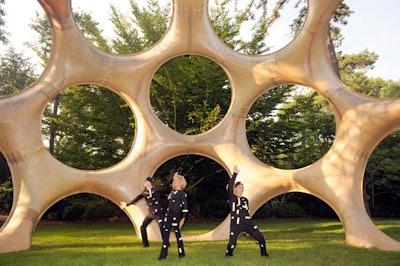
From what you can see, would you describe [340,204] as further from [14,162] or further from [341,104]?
[14,162]

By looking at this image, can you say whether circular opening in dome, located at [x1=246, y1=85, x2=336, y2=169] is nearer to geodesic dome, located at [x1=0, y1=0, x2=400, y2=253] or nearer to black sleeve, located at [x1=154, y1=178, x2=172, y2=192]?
geodesic dome, located at [x1=0, y1=0, x2=400, y2=253]

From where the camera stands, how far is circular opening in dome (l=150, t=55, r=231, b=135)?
1934 centimetres

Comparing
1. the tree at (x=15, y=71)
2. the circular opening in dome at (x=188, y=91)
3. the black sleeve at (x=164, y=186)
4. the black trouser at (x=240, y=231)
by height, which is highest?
the tree at (x=15, y=71)

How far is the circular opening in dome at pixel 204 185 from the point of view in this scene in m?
19.9

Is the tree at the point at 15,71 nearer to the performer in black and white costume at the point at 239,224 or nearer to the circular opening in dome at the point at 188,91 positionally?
the circular opening in dome at the point at 188,91

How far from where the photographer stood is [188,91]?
775 inches

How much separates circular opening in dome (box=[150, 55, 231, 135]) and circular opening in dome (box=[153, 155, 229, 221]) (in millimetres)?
1940

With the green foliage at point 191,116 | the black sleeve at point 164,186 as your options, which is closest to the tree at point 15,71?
the green foliage at point 191,116

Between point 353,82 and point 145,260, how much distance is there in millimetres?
34823

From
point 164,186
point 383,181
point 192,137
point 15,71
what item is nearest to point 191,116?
point 192,137

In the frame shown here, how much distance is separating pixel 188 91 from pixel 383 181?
13634mm

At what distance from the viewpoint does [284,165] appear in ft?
78.7

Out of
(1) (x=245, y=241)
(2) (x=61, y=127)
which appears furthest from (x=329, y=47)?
(2) (x=61, y=127)

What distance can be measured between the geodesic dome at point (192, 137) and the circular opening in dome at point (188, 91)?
7.09 meters
